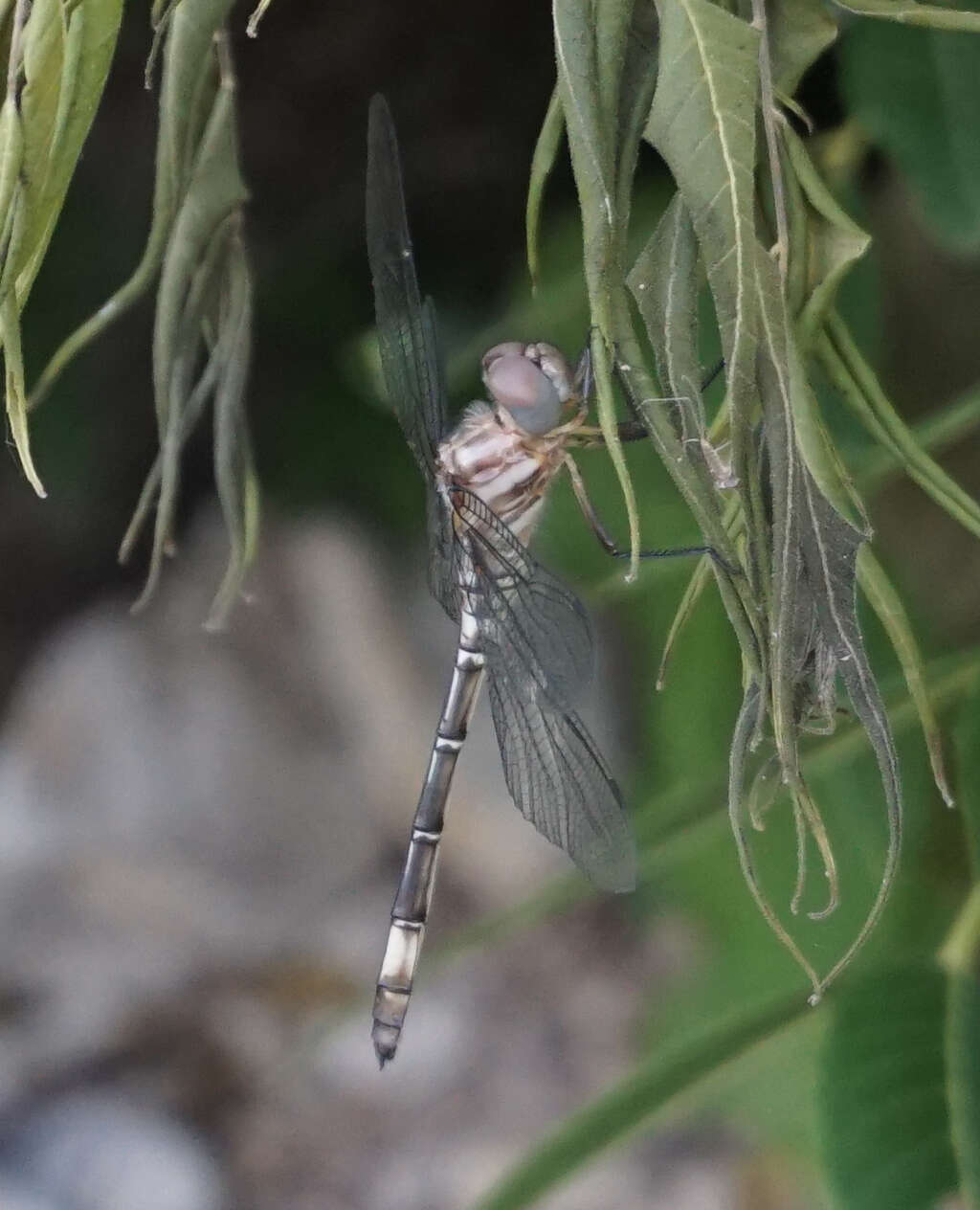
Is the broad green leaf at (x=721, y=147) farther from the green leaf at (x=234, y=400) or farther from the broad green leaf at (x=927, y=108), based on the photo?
the broad green leaf at (x=927, y=108)

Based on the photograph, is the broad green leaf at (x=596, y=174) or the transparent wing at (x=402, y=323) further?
the transparent wing at (x=402, y=323)

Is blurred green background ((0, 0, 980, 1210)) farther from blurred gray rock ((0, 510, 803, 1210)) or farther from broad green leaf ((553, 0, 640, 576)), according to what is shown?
broad green leaf ((553, 0, 640, 576))

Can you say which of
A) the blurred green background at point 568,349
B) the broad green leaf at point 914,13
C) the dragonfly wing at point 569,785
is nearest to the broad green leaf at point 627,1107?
the blurred green background at point 568,349

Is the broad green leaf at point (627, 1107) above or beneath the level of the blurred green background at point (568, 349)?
beneath

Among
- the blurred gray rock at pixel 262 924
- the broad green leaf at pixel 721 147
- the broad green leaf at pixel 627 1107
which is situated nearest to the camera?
the broad green leaf at pixel 721 147

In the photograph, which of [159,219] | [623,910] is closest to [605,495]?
[159,219]

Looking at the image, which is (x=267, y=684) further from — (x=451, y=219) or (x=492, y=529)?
(x=492, y=529)
